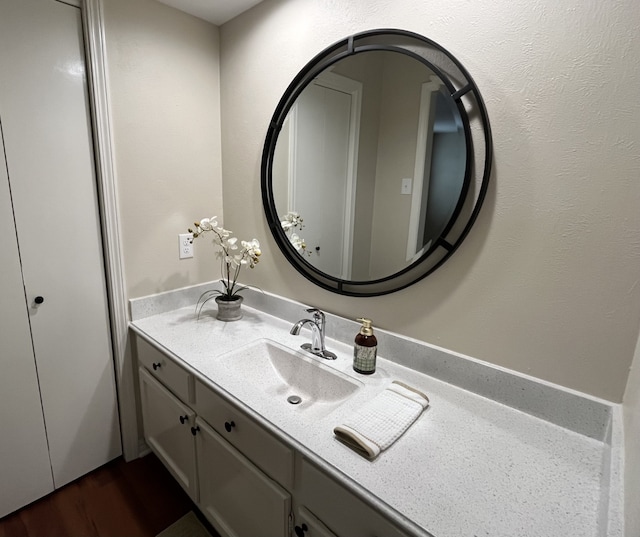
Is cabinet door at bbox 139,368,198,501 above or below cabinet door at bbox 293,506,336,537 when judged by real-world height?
below

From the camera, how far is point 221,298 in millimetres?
1675

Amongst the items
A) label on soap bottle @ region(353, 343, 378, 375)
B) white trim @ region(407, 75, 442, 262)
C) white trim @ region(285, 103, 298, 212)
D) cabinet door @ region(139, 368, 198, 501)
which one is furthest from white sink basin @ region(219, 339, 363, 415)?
white trim @ region(285, 103, 298, 212)

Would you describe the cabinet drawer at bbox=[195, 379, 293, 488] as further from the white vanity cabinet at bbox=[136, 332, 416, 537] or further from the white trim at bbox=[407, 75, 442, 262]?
the white trim at bbox=[407, 75, 442, 262]

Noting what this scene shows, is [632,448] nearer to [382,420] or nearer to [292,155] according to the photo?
[382,420]

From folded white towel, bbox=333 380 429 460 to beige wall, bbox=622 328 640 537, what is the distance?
17.3 inches

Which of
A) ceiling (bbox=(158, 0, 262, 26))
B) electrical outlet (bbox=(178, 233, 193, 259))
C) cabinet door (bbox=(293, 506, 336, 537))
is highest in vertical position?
ceiling (bbox=(158, 0, 262, 26))

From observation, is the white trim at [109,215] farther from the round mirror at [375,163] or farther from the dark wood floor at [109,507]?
the round mirror at [375,163]

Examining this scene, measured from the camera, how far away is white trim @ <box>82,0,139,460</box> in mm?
1349

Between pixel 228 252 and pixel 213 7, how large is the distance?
1.12 meters

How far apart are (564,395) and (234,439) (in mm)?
981

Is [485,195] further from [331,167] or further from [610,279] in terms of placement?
[331,167]

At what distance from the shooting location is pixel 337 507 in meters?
0.81

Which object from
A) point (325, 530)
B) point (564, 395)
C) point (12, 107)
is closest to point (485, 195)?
point (564, 395)

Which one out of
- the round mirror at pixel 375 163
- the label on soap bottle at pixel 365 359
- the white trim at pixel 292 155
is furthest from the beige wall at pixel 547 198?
the white trim at pixel 292 155
